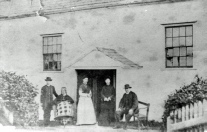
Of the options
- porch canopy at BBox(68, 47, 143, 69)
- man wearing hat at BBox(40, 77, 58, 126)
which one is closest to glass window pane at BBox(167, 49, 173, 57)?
porch canopy at BBox(68, 47, 143, 69)

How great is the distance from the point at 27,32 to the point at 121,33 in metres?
2.04

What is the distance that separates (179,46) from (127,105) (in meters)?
1.37

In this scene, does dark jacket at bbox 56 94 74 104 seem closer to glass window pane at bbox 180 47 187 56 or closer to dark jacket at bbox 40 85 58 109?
dark jacket at bbox 40 85 58 109

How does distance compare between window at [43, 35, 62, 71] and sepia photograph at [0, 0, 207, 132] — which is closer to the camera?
sepia photograph at [0, 0, 207, 132]

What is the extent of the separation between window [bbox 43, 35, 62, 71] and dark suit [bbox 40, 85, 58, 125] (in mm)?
396

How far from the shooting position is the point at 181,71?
455 centimetres

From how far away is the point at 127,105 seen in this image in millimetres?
4941

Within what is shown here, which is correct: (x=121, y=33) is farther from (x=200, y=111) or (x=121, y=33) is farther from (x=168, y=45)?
(x=200, y=111)

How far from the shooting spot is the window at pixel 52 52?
5461 millimetres

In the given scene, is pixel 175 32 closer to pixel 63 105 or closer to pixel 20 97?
pixel 63 105

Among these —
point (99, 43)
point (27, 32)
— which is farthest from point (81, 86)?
point (27, 32)

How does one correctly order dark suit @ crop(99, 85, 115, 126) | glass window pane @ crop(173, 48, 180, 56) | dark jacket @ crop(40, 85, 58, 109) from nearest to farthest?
glass window pane @ crop(173, 48, 180, 56) → dark suit @ crop(99, 85, 115, 126) → dark jacket @ crop(40, 85, 58, 109)

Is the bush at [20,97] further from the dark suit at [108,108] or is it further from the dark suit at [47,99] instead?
the dark suit at [108,108]

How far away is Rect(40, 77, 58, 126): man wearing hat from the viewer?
5.47 meters
